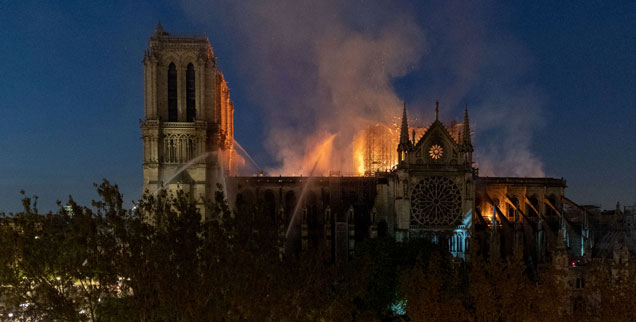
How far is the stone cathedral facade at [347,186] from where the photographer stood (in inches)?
1784

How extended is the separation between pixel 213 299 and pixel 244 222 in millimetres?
4186

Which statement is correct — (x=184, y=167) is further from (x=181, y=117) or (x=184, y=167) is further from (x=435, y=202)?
(x=435, y=202)

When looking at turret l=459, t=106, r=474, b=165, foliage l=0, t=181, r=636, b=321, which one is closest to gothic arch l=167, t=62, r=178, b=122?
foliage l=0, t=181, r=636, b=321

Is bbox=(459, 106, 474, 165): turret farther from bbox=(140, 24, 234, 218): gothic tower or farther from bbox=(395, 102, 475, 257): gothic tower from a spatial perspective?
bbox=(140, 24, 234, 218): gothic tower

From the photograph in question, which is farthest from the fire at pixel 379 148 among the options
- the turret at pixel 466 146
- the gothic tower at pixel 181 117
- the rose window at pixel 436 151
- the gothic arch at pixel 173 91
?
the gothic arch at pixel 173 91

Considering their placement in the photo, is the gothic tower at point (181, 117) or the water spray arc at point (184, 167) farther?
the gothic tower at point (181, 117)

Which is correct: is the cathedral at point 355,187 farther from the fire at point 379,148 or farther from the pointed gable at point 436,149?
the fire at point 379,148

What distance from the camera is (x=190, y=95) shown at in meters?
50.6

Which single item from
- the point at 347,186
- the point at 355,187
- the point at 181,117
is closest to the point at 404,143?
the point at 355,187

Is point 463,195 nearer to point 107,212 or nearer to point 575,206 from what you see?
point 575,206

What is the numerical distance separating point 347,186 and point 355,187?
3.70 feet

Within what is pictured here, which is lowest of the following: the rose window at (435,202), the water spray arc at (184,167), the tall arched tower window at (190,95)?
the rose window at (435,202)

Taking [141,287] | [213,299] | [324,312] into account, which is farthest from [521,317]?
[141,287]

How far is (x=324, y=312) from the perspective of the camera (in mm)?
21438
